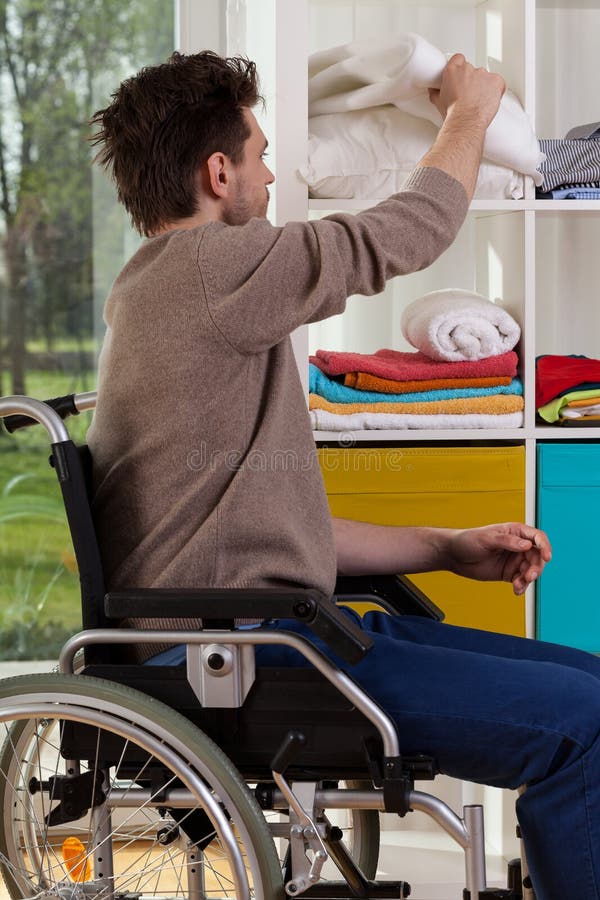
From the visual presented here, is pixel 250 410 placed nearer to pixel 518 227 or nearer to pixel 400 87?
pixel 400 87

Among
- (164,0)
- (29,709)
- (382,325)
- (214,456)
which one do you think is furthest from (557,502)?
(164,0)

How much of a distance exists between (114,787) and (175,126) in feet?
2.60

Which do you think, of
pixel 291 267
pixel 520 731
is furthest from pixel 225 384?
pixel 520 731

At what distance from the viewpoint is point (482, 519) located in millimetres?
1961

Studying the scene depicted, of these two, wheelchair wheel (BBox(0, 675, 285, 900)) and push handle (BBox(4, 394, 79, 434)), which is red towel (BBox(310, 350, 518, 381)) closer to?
push handle (BBox(4, 394, 79, 434))

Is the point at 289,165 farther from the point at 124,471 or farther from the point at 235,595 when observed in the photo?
the point at 235,595

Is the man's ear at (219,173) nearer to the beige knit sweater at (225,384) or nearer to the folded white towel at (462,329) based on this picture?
the beige knit sweater at (225,384)

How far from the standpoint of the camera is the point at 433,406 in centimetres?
193

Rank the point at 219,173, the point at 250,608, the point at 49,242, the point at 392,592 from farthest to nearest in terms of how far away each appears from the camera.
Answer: the point at 49,242
the point at 392,592
the point at 219,173
the point at 250,608

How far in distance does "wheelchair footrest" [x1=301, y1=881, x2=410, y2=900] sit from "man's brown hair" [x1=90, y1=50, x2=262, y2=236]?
85 centimetres

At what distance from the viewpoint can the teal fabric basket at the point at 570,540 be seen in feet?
6.41

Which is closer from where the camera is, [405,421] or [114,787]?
[114,787]

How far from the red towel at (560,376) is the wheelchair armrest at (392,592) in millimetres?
541

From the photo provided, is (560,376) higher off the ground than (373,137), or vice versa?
(373,137)
